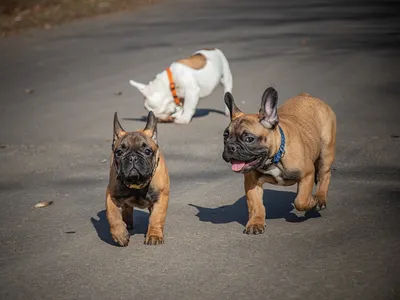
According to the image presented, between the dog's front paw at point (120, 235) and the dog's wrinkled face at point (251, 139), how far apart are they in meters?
0.98

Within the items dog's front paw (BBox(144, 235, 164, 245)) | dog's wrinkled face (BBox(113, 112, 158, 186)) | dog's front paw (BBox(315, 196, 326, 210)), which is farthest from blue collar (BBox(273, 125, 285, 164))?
dog's front paw (BBox(144, 235, 164, 245))

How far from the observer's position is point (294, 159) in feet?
23.9

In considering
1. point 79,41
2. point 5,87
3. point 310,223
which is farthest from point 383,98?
point 79,41

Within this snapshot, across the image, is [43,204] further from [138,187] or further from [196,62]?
[196,62]

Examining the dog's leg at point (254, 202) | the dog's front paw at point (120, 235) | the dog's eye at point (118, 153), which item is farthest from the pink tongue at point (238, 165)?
the dog's front paw at point (120, 235)

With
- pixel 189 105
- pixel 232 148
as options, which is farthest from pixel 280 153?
pixel 189 105

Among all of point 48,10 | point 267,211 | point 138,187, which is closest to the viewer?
point 138,187

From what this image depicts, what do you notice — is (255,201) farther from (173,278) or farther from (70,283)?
(70,283)

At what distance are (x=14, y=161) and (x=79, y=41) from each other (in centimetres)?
996

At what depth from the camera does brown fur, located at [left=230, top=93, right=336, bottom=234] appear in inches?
282

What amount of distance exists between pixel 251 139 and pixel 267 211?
1205 millimetres

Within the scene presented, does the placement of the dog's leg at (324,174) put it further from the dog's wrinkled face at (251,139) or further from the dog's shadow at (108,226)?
the dog's shadow at (108,226)

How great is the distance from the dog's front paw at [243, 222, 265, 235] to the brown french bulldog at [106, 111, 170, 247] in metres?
0.69

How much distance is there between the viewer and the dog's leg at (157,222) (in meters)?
7.17
